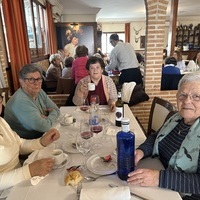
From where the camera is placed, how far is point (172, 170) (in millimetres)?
921

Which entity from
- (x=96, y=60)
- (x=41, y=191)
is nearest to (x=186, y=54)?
(x=96, y=60)

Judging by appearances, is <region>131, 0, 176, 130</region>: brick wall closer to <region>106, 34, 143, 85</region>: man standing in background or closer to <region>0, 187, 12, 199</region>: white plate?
<region>106, 34, 143, 85</region>: man standing in background

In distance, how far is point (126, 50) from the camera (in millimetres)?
3672

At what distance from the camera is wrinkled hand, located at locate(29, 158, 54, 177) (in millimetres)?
964

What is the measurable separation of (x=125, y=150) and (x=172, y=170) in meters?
0.25

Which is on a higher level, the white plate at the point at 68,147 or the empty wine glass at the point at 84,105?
the empty wine glass at the point at 84,105

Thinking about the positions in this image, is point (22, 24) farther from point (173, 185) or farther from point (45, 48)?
point (173, 185)

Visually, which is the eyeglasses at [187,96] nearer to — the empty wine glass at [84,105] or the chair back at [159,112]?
the chair back at [159,112]

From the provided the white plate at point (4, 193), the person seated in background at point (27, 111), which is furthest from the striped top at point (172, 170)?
the person seated in background at point (27, 111)

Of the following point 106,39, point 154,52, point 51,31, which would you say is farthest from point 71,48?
point 106,39

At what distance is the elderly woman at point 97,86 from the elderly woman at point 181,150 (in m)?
1.05

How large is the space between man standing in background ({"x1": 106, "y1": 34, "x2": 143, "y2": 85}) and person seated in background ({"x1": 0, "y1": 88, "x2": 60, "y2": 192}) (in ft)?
8.65

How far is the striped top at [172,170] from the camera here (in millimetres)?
873

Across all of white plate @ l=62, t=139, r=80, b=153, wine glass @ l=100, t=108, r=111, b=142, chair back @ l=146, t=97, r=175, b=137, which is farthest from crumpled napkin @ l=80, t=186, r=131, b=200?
chair back @ l=146, t=97, r=175, b=137
